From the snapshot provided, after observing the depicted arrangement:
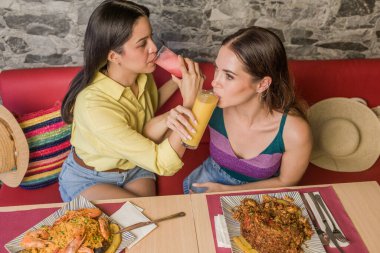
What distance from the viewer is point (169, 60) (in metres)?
1.87

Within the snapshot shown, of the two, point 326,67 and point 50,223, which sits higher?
point 326,67

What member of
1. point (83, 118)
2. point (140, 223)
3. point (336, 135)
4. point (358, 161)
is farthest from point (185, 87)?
point (358, 161)

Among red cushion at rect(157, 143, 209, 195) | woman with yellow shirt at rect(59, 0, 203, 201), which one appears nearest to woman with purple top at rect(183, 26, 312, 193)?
red cushion at rect(157, 143, 209, 195)

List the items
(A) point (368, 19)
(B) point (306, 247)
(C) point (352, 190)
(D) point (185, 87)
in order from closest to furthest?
(B) point (306, 247), (C) point (352, 190), (D) point (185, 87), (A) point (368, 19)

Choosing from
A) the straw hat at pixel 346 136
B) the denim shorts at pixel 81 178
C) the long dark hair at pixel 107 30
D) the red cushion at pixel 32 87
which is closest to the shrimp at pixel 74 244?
the denim shorts at pixel 81 178

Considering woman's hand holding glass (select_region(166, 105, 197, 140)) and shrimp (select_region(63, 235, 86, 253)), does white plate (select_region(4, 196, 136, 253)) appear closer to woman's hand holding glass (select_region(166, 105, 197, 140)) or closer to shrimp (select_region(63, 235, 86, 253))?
shrimp (select_region(63, 235, 86, 253))

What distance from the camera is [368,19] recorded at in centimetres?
271

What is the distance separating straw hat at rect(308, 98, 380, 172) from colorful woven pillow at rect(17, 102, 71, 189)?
1.66 m

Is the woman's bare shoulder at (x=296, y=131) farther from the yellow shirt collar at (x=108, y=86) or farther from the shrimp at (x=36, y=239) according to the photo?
the shrimp at (x=36, y=239)

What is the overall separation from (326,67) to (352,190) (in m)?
1.13

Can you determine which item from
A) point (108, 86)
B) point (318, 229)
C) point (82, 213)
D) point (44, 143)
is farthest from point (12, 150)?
point (318, 229)

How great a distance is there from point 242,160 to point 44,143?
1.19m

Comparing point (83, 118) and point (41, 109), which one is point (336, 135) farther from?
point (41, 109)

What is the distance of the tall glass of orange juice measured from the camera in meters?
1.57
